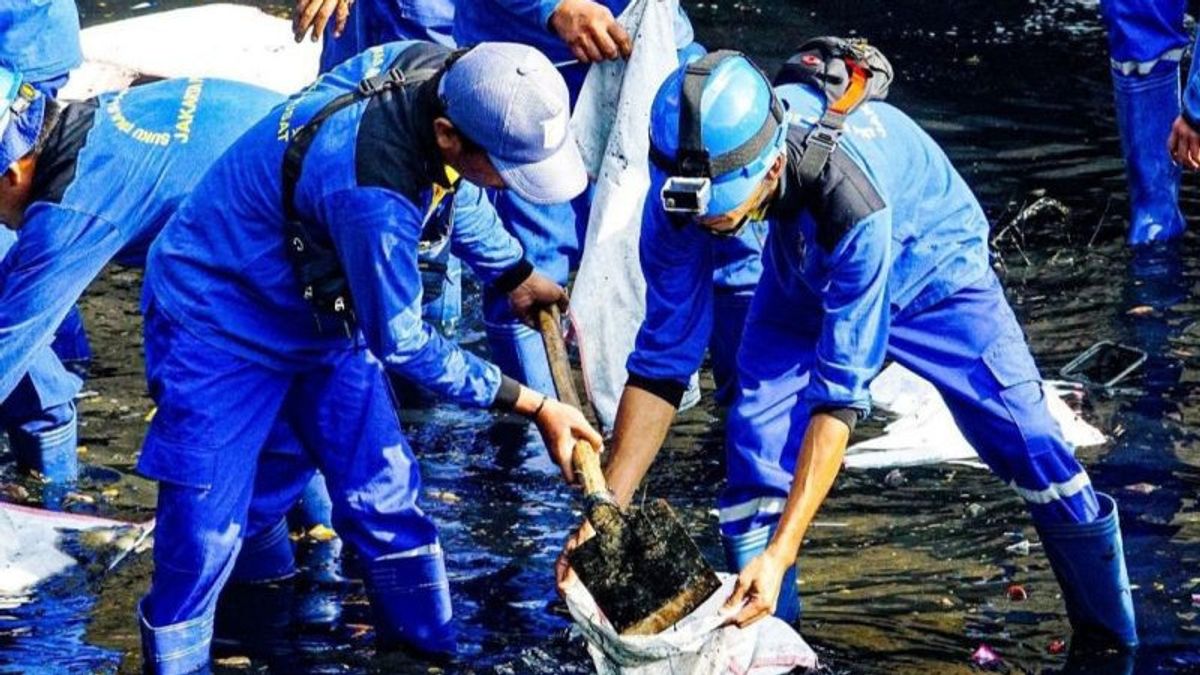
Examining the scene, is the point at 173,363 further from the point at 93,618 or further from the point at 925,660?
the point at 925,660

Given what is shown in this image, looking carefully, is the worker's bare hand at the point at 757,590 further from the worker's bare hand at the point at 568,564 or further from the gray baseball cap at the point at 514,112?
the gray baseball cap at the point at 514,112

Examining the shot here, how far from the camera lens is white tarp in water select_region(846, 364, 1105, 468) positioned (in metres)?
6.54

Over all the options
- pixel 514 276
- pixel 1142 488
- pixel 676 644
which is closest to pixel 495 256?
pixel 514 276

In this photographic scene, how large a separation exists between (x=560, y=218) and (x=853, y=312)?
2315mm

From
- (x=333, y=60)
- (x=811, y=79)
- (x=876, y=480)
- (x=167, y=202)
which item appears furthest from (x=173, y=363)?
(x=333, y=60)

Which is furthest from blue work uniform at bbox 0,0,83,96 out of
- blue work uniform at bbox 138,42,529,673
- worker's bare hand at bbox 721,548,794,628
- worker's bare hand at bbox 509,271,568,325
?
worker's bare hand at bbox 721,548,794,628

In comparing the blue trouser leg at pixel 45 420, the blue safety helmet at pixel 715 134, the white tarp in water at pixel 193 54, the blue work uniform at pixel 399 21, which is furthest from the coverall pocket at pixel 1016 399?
the white tarp in water at pixel 193 54

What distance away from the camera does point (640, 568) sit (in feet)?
14.9

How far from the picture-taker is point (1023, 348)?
5.03 meters

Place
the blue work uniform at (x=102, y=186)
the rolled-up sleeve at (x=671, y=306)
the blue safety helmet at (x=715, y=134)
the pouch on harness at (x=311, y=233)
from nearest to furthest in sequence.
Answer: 1. the blue safety helmet at (x=715, y=134)
2. the pouch on harness at (x=311, y=233)
3. the rolled-up sleeve at (x=671, y=306)
4. the blue work uniform at (x=102, y=186)

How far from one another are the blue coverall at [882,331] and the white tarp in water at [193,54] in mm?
4923

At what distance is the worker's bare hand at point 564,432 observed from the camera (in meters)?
4.76

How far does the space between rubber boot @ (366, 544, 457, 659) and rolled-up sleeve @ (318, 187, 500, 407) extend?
60 centimetres

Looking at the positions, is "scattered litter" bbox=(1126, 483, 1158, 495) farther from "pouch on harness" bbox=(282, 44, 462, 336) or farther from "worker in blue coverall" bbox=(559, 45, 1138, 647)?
"pouch on harness" bbox=(282, 44, 462, 336)
